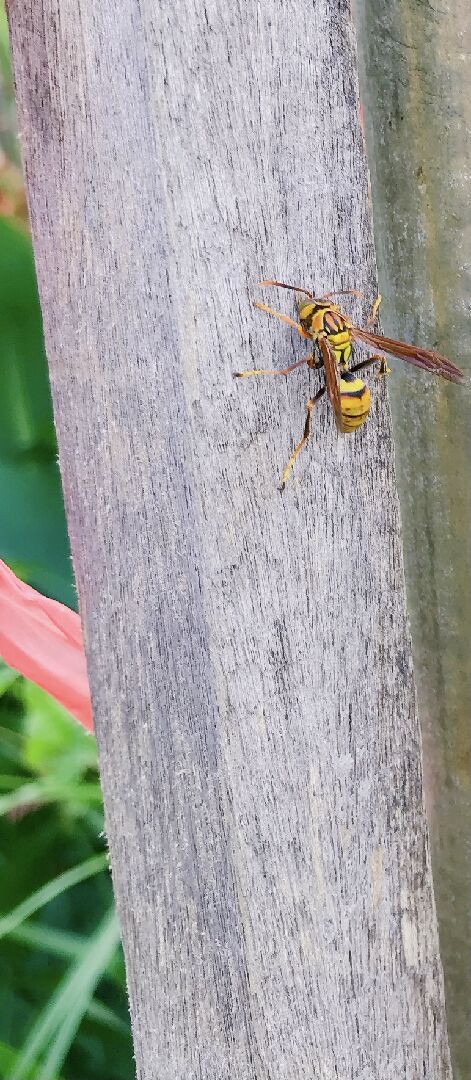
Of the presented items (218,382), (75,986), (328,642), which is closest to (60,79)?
(218,382)

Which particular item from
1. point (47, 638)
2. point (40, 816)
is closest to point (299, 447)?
point (47, 638)

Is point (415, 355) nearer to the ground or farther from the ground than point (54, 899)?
farther from the ground

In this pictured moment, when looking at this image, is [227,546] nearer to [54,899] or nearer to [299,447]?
[299,447]

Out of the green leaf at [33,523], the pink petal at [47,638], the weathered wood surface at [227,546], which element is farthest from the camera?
the green leaf at [33,523]

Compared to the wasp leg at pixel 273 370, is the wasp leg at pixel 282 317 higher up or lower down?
higher up

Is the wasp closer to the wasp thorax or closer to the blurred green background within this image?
the wasp thorax

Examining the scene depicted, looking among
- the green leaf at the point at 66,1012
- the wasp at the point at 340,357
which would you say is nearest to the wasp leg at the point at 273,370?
the wasp at the point at 340,357

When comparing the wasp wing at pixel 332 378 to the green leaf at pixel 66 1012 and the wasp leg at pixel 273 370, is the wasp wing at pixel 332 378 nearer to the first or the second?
the wasp leg at pixel 273 370
